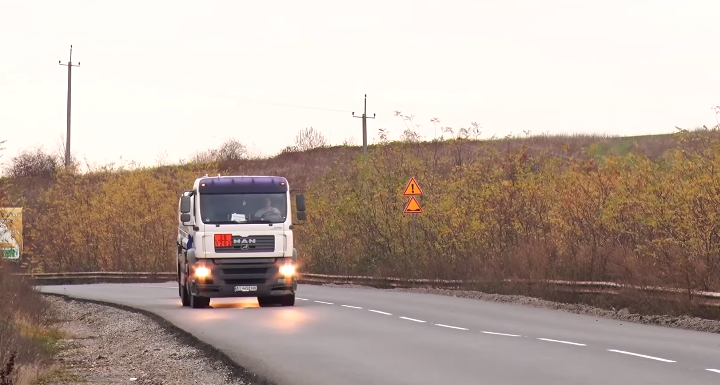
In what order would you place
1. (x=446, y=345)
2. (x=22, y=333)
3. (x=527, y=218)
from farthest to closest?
(x=527, y=218) < (x=22, y=333) < (x=446, y=345)

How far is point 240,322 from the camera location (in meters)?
25.0

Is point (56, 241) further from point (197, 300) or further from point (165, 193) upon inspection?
point (197, 300)

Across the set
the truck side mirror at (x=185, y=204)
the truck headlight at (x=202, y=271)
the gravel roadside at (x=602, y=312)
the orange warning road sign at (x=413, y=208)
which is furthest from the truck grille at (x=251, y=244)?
the orange warning road sign at (x=413, y=208)

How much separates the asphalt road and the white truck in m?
0.73

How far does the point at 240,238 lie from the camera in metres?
28.6

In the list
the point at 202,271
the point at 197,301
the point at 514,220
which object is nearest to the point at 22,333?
the point at 202,271

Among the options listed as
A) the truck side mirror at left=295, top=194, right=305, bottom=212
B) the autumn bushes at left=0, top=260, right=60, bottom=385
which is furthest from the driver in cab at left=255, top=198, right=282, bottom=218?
the autumn bushes at left=0, top=260, right=60, bottom=385

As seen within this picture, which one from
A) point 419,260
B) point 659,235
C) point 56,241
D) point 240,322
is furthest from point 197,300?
point 56,241

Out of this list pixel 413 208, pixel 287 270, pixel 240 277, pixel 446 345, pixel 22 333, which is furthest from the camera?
pixel 413 208

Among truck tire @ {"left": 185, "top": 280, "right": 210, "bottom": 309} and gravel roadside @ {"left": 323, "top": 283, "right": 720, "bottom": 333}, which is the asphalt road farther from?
gravel roadside @ {"left": 323, "top": 283, "right": 720, "bottom": 333}

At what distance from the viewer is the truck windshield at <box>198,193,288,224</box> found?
28.7 meters

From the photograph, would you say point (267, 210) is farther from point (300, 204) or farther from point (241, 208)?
point (300, 204)

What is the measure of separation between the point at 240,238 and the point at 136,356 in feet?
27.6

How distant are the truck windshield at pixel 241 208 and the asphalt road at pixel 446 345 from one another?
2220mm
